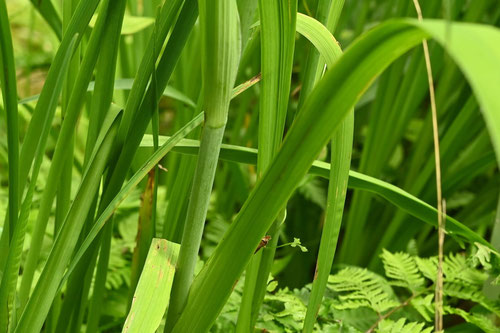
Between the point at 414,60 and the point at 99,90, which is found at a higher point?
the point at 414,60

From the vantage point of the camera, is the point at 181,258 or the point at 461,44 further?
the point at 181,258

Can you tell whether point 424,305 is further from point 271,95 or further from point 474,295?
point 271,95

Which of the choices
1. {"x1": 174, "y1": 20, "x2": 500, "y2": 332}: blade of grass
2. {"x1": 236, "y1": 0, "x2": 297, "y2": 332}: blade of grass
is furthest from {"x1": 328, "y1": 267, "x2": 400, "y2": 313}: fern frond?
{"x1": 174, "y1": 20, "x2": 500, "y2": 332}: blade of grass

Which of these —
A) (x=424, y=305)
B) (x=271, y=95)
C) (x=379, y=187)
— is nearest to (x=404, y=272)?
(x=424, y=305)

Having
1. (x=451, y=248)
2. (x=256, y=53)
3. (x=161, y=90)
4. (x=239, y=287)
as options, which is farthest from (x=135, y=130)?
(x=451, y=248)

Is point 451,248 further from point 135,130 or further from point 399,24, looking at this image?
point 399,24

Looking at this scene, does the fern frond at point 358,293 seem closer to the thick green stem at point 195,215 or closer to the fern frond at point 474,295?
the fern frond at point 474,295

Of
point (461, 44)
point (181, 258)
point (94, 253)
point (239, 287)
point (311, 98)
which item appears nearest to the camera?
point (461, 44)
